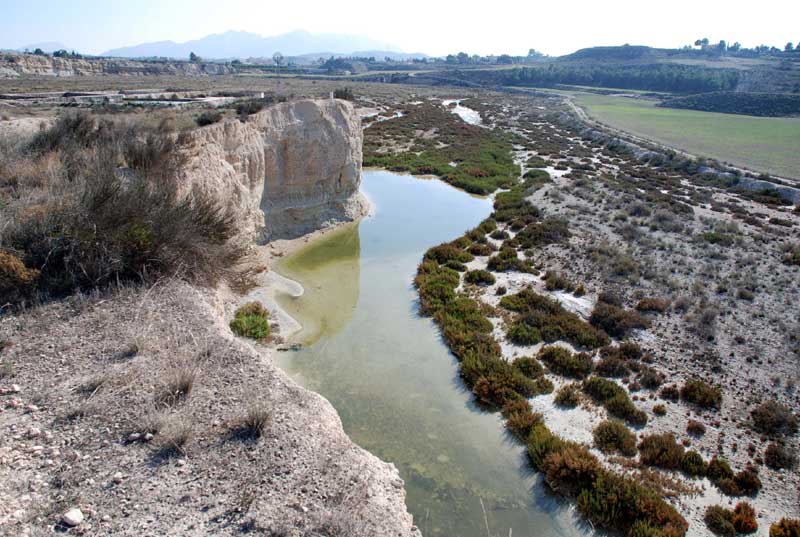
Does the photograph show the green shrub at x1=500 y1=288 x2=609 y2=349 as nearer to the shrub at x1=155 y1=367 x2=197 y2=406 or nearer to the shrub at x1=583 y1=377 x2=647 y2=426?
the shrub at x1=583 y1=377 x2=647 y2=426

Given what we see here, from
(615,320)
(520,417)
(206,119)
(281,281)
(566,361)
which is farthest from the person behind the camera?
(281,281)

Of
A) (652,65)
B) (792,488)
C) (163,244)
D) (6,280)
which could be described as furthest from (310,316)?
(652,65)

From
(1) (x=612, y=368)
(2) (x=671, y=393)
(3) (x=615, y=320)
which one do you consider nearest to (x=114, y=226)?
(1) (x=612, y=368)

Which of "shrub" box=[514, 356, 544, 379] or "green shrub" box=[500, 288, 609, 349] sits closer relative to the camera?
"shrub" box=[514, 356, 544, 379]

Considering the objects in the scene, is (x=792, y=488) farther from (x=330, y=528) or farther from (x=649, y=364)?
(x=330, y=528)

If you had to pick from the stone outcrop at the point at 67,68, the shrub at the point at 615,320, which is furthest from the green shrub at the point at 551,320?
the stone outcrop at the point at 67,68

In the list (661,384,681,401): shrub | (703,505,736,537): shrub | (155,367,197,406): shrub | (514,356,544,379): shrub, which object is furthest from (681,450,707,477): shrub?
(155,367,197,406): shrub

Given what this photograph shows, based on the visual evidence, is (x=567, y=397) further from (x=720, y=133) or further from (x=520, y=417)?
(x=720, y=133)
